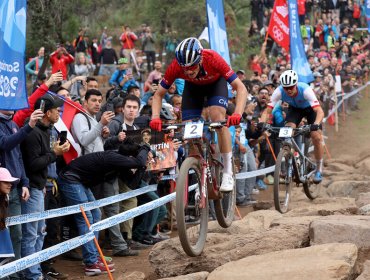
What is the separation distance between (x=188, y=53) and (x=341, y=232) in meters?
2.44

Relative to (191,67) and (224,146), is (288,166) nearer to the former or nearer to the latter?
(224,146)

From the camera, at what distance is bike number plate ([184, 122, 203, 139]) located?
26.8ft

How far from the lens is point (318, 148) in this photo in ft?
43.9

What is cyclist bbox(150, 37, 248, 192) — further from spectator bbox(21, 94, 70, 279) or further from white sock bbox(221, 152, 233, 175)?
spectator bbox(21, 94, 70, 279)

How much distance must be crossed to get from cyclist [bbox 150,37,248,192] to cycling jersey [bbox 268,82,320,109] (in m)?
3.66

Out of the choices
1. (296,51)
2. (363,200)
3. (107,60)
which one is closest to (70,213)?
(363,200)

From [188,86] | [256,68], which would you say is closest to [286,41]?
[256,68]

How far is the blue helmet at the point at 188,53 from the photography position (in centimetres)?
828

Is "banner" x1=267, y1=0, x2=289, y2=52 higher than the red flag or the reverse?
higher

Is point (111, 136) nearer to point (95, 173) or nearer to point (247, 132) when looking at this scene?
point (95, 173)

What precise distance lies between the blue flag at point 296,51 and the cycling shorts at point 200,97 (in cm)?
930

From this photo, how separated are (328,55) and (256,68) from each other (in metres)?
5.75

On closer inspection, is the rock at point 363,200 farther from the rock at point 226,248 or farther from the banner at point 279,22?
the banner at point 279,22

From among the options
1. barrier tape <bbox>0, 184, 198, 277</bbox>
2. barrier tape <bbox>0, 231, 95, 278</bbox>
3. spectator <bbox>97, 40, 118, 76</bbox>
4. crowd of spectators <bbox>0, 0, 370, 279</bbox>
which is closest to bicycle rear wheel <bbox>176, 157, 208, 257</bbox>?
barrier tape <bbox>0, 184, 198, 277</bbox>
